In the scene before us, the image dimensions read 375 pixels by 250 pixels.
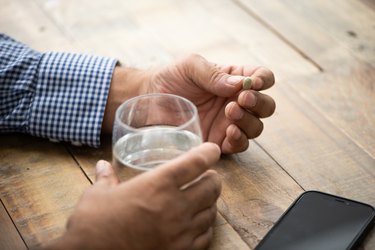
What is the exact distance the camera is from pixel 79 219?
0.83 meters

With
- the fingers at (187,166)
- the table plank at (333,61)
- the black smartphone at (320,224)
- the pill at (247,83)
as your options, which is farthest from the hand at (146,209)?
the table plank at (333,61)

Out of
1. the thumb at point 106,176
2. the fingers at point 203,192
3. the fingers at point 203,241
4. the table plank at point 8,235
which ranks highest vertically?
the fingers at point 203,192

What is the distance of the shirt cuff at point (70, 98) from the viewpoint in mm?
1158

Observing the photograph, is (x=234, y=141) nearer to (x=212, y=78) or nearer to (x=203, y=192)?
(x=212, y=78)

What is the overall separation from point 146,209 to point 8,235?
0.25m

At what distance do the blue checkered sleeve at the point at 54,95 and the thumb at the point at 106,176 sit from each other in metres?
0.24

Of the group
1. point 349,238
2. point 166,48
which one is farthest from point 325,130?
point 166,48

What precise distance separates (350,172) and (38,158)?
→ 1.61 feet

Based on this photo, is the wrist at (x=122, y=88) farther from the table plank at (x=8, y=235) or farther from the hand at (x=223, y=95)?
the table plank at (x=8, y=235)

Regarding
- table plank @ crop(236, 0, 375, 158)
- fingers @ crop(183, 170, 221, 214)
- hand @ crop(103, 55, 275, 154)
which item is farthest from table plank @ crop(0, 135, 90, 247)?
table plank @ crop(236, 0, 375, 158)

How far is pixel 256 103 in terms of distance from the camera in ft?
3.49

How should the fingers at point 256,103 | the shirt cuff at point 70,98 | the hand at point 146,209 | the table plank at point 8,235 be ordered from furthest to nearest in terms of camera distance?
the shirt cuff at point 70,98, the fingers at point 256,103, the table plank at point 8,235, the hand at point 146,209

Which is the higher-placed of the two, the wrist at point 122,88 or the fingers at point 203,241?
the fingers at point 203,241

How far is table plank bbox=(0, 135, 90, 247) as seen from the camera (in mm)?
986
